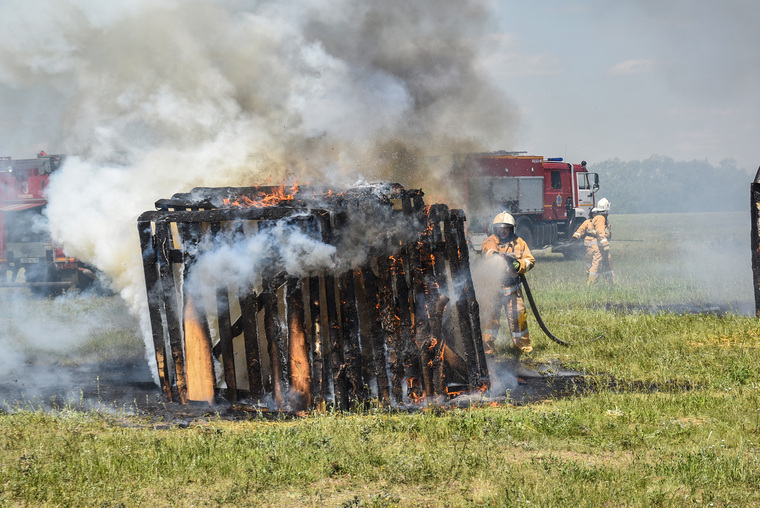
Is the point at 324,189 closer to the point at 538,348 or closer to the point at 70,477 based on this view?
the point at 70,477

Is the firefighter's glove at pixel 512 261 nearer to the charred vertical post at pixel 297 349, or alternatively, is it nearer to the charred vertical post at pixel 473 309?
the charred vertical post at pixel 473 309

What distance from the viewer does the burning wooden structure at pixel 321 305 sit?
5996mm

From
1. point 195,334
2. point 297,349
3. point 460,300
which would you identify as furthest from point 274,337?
point 460,300

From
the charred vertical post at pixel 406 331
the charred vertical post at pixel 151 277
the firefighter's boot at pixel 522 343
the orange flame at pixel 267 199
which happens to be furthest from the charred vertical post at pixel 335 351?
the firefighter's boot at pixel 522 343

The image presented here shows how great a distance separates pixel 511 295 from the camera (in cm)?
879

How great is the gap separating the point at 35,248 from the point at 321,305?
13.4 m

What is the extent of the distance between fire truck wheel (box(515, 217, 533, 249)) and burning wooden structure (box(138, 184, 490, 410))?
16134mm

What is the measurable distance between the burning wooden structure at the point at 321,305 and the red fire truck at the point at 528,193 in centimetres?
1350

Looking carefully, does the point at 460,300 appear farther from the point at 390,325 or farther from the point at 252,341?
the point at 252,341

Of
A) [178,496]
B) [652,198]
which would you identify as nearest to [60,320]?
[178,496]

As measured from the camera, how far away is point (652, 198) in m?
146

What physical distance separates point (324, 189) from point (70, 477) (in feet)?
11.0

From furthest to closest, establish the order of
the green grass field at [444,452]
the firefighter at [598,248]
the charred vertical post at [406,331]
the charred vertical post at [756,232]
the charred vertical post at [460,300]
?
1. the firefighter at [598,248]
2. the charred vertical post at [756,232]
3. the charred vertical post at [460,300]
4. the charred vertical post at [406,331]
5. the green grass field at [444,452]

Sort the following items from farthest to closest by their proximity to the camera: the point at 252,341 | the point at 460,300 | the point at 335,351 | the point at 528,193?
the point at 528,193
the point at 460,300
the point at 252,341
the point at 335,351
